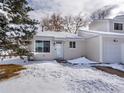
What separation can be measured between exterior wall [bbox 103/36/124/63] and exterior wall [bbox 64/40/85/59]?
3671 mm

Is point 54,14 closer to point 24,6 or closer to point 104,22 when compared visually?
point 104,22

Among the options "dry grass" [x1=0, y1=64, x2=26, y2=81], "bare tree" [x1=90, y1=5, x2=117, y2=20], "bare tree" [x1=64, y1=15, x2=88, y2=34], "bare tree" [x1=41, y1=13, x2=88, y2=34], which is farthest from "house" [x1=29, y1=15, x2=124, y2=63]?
"bare tree" [x1=90, y1=5, x2=117, y2=20]

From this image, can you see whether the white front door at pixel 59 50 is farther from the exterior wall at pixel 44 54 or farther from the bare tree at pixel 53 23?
the bare tree at pixel 53 23

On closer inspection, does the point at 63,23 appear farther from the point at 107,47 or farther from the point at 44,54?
the point at 107,47

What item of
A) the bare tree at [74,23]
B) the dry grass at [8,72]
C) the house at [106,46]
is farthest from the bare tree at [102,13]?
the dry grass at [8,72]

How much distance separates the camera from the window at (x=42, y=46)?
2019cm

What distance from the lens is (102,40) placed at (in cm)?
1889

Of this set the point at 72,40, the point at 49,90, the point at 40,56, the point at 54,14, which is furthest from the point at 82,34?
the point at 54,14

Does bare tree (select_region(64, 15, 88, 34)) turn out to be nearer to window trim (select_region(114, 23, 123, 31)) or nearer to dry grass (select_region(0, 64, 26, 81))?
window trim (select_region(114, 23, 123, 31))

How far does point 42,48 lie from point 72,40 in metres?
3.66

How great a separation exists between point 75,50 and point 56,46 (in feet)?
7.50

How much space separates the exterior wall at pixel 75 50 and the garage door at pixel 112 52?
3682 millimetres

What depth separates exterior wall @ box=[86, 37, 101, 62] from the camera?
19531 millimetres

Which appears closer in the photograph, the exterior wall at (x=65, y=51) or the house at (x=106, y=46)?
the house at (x=106, y=46)
